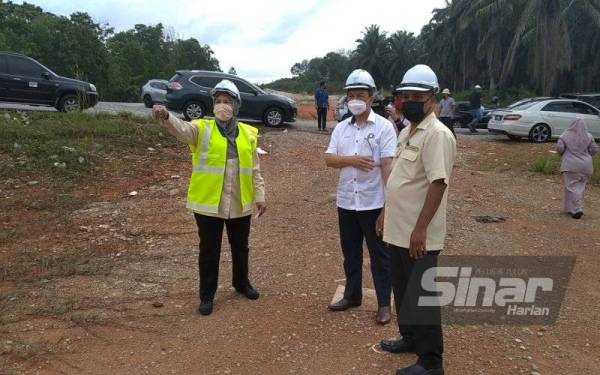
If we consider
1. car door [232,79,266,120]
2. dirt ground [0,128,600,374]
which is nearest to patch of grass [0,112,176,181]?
dirt ground [0,128,600,374]

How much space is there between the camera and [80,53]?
122 feet

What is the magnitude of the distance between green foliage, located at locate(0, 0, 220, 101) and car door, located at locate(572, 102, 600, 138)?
2703 cm

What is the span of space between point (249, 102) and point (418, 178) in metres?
12.0

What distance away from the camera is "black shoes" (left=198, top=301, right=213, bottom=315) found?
3.79 m

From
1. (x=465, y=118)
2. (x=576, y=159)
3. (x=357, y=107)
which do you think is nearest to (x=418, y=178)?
(x=357, y=107)

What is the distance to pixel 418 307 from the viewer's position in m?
2.94

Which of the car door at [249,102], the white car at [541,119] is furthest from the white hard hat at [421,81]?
the white car at [541,119]

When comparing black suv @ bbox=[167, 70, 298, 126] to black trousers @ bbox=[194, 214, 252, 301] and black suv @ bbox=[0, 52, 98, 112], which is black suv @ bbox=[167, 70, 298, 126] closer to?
black suv @ bbox=[0, 52, 98, 112]

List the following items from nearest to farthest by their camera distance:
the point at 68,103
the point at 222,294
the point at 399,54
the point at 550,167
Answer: the point at 222,294 < the point at 550,167 < the point at 68,103 < the point at 399,54

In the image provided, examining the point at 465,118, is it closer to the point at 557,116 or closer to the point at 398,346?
the point at 557,116

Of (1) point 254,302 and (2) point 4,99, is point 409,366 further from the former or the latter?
(2) point 4,99

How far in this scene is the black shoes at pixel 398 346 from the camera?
324cm

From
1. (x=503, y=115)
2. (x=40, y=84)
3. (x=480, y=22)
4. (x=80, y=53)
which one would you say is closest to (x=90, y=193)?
(x=40, y=84)

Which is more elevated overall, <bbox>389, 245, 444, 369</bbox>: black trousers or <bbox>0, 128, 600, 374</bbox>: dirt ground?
<bbox>389, 245, 444, 369</bbox>: black trousers
